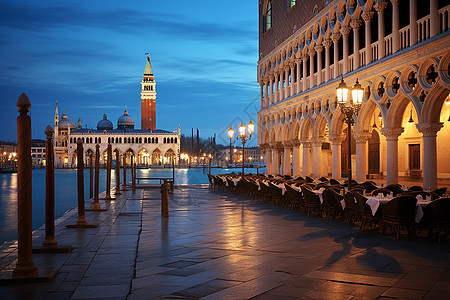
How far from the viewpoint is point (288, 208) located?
14.9 metres

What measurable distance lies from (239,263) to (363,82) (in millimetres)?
13348

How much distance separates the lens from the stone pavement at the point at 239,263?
5.47 m

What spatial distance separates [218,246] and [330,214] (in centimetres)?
469

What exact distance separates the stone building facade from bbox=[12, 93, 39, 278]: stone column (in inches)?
445

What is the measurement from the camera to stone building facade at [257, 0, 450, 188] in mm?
14453

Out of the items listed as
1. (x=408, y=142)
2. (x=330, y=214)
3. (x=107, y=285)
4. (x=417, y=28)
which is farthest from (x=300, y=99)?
(x=107, y=285)

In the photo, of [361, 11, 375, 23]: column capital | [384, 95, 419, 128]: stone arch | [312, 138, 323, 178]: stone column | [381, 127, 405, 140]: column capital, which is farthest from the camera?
[312, 138, 323, 178]: stone column

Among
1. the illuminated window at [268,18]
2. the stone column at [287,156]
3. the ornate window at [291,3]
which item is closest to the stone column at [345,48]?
the ornate window at [291,3]

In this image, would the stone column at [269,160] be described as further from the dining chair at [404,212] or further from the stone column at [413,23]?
the dining chair at [404,212]

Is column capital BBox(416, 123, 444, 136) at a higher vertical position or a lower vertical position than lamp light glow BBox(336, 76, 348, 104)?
lower

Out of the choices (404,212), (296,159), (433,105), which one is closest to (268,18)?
(296,159)

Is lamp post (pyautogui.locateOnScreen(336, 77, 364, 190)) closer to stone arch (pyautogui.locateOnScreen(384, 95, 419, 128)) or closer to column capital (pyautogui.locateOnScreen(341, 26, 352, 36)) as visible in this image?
stone arch (pyautogui.locateOnScreen(384, 95, 419, 128))

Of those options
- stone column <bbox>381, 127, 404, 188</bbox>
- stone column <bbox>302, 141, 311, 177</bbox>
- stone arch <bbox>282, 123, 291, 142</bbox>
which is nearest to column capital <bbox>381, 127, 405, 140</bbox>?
stone column <bbox>381, 127, 404, 188</bbox>

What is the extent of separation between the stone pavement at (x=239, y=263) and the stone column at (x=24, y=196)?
0.34 meters
